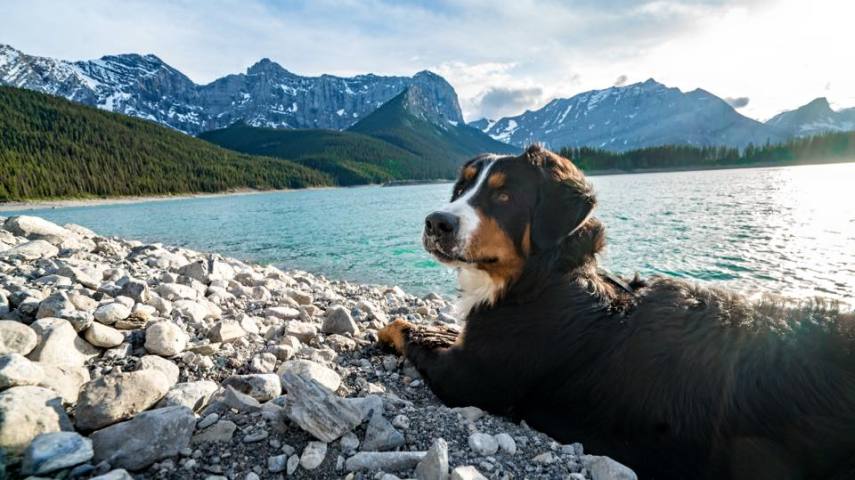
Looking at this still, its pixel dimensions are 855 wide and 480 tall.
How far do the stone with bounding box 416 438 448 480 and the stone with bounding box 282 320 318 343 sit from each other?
315 centimetres

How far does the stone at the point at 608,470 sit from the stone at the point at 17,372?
3903mm

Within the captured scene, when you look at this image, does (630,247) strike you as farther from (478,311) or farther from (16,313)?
(16,313)

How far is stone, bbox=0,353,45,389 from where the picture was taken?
277 cm

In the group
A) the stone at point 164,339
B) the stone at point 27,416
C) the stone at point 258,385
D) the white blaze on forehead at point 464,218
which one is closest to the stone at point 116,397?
the stone at point 27,416

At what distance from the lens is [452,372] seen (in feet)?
13.6

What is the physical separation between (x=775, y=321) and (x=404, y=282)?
11.4m

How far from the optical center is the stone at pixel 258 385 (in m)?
3.64

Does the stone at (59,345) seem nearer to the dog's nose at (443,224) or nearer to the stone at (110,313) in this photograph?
the stone at (110,313)

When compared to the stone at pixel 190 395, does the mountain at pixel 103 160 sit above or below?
above

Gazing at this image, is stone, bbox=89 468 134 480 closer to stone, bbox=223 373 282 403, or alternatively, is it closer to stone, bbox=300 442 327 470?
stone, bbox=300 442 327 470

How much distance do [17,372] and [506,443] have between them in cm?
341

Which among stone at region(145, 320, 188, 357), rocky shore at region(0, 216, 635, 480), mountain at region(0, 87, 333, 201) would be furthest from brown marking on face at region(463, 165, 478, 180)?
mountain at region(0, 87, 333, 201)

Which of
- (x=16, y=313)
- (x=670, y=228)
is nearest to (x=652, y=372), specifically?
(x=16, y=313)

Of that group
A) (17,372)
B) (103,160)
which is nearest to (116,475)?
(17,372)
